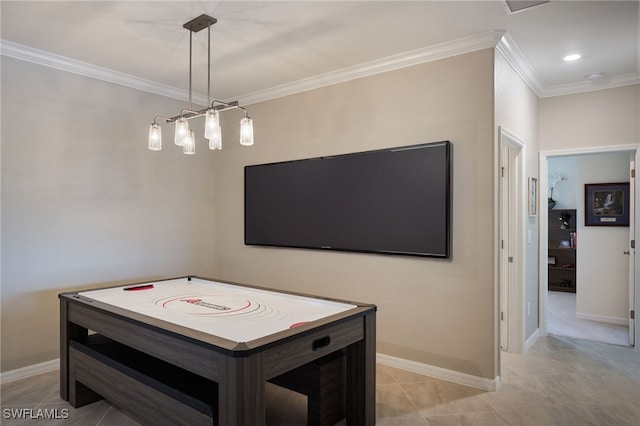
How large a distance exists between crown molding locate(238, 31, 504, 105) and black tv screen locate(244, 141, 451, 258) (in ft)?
2.36

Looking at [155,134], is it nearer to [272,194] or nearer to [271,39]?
[271,39]

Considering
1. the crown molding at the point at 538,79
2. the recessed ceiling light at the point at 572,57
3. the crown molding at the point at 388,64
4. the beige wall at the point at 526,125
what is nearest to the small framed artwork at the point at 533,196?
the beige wall at the point at 526,125

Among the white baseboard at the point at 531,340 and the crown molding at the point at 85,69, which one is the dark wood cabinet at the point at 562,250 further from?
the crown molding at the point at 85,69

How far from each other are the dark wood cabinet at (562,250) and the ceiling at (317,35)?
3.77 meters

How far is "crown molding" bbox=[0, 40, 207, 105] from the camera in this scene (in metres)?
3.12

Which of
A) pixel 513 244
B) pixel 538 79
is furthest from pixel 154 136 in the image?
pixel 538 79

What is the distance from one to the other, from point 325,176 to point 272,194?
0.71m

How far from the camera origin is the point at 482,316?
2943 mm

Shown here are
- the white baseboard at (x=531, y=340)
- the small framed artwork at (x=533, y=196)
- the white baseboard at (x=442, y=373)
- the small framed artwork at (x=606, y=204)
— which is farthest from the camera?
the small framed artwork at (x=606, y=204)

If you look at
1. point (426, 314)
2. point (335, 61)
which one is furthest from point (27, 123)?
point (426, 314)

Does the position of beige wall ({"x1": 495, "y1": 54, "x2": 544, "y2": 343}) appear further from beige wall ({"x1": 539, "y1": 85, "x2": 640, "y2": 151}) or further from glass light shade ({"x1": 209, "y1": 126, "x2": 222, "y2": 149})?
glass light shade ({"x1": 209, "y1": 126, "x2": 222, "y2": 149})

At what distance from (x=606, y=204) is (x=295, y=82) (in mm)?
4192

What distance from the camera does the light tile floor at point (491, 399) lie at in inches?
98.4

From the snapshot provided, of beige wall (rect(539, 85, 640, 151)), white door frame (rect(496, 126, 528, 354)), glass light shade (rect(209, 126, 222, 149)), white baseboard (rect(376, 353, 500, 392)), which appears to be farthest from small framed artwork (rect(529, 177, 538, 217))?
glass light shade (rect(209, 126, 222, 149))
